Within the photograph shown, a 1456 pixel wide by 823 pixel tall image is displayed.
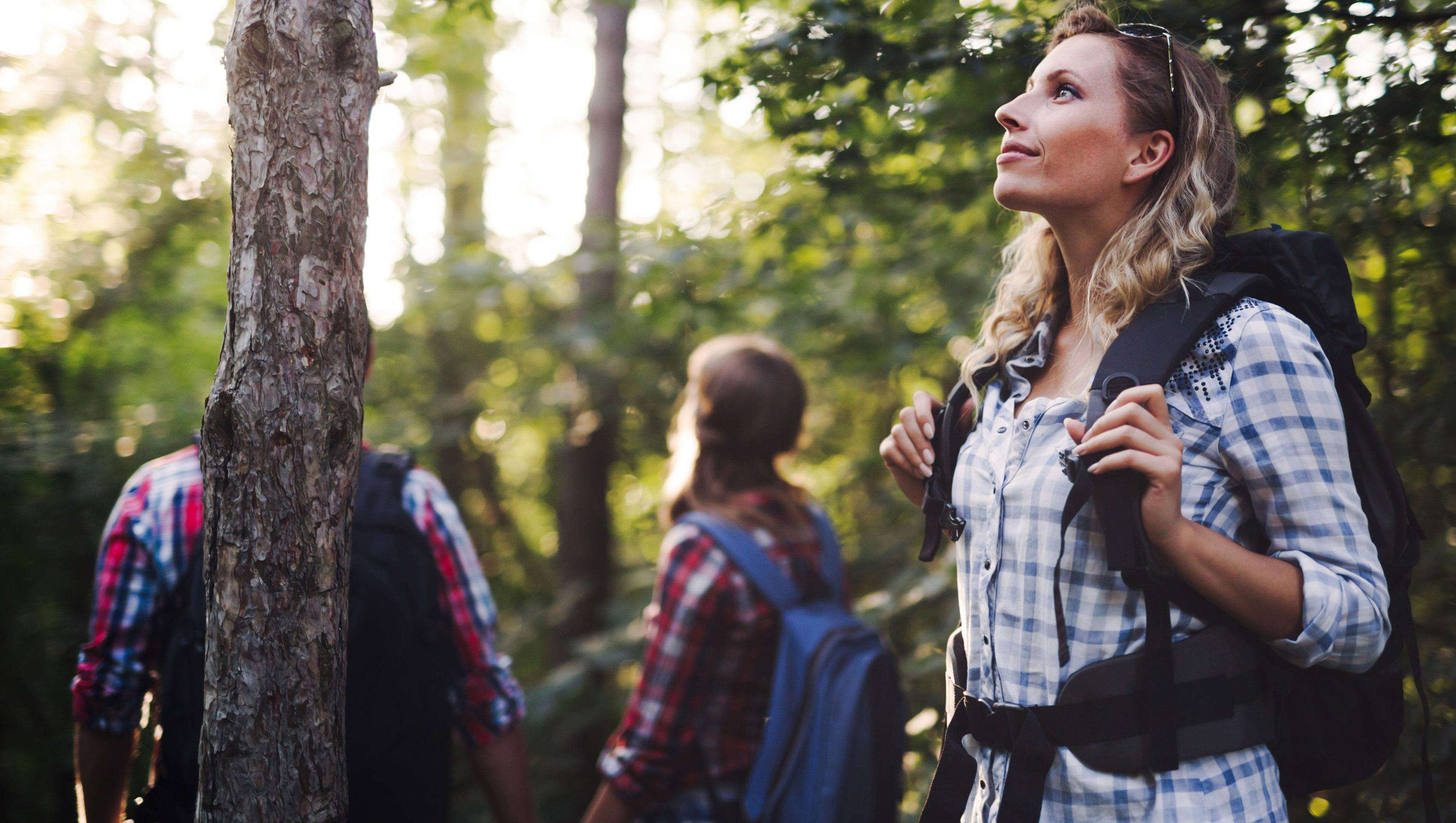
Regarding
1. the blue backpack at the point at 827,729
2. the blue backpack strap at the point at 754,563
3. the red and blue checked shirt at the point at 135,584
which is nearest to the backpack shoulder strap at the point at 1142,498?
the blue backpack at the point at 827,729

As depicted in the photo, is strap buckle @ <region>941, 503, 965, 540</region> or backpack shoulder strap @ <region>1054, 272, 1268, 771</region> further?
strap buckle @ <region>941, 503, 965, 540</region>

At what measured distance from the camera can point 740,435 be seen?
103 inches

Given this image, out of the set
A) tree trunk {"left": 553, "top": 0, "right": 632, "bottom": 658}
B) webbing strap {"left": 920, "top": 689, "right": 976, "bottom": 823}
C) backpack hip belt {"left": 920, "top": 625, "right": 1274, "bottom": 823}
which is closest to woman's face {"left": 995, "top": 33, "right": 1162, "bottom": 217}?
backpack hip belt {"left": 920, "top": 625, "right": 1274, "bottom": 823}

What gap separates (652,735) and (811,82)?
1.87m

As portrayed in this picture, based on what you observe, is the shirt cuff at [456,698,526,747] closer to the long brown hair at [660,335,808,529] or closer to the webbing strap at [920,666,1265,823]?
the long brown hair at [660,335,808,529]

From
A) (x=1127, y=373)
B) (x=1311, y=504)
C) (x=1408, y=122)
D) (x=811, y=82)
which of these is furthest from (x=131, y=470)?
(x=1408, y=122)

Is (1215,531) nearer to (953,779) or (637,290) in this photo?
(953,779)

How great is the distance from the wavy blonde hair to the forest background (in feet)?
1.26

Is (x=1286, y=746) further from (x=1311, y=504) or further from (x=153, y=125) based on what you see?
(x=153, y=125)

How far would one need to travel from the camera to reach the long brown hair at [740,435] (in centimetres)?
258

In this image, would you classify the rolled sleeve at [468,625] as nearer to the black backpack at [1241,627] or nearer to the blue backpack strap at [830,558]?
the blue backpack strap at [830,558]

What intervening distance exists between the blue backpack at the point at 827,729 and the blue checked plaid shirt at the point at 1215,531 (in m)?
0.64

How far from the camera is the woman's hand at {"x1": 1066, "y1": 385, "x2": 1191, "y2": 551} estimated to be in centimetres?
121

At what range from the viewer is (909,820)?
279cm
